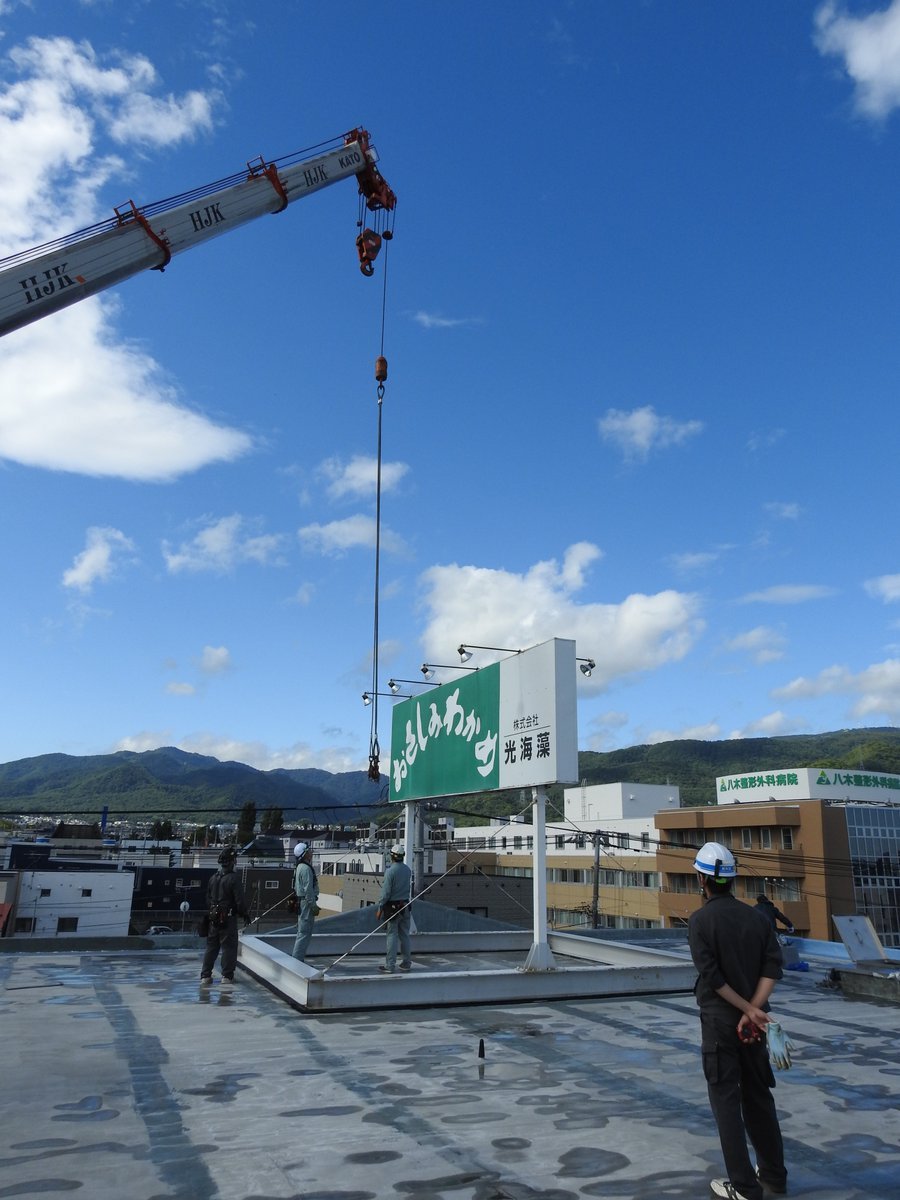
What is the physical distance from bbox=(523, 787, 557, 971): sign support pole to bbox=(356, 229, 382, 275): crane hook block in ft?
50.7

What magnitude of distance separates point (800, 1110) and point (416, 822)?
10545 mm

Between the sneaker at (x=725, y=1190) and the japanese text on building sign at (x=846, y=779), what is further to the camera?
the japanese text on building sign at (x=846, y=779)

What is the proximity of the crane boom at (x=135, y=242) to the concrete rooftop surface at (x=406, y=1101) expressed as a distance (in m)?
8.85

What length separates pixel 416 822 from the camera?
1577 cm

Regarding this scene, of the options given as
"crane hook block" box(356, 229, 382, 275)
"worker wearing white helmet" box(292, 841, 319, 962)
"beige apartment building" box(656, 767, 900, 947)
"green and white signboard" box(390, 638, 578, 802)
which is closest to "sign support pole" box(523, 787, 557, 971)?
"green and white signboard" box(390, 638, 578, 802)

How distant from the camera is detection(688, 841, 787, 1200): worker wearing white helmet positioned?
3.99 meters

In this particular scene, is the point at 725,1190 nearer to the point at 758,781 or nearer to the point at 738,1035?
the point at 738,1035

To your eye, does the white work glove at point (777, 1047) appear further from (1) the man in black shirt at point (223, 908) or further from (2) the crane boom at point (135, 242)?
(2) the crane boom at point (135, 242)

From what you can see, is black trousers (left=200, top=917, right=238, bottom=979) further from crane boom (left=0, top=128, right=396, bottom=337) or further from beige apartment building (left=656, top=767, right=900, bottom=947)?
beige apartment building (left=656, top=767, right=900, bottom=947)

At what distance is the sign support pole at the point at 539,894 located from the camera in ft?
35.0

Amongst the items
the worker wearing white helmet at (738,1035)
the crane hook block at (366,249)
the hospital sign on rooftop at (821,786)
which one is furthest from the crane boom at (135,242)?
the hospital sign on rooftop at (821,786)

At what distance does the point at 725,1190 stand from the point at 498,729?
26.7ft

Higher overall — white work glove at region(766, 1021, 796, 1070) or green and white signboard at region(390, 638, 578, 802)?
green and white signboard at region(390, 638, 578, 802)

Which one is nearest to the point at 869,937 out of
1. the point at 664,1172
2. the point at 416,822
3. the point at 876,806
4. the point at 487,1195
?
the point at 416,822
